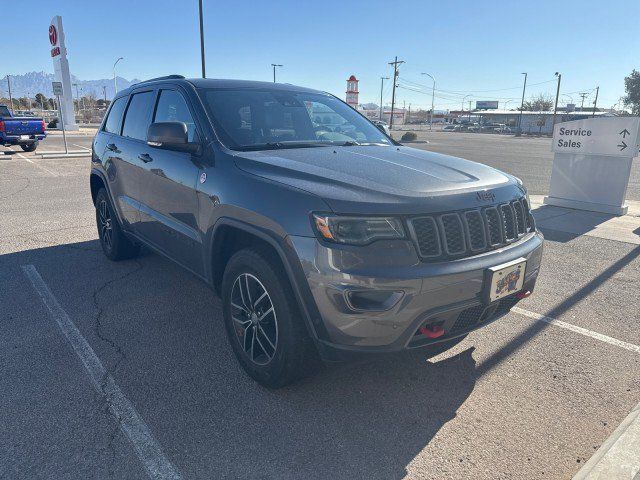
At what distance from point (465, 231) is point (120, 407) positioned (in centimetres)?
221

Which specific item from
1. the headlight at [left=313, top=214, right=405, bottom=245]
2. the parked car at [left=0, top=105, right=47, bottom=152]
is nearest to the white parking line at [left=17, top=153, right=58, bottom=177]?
the parked car at [left=0, top=105, right=47, bottom=152]

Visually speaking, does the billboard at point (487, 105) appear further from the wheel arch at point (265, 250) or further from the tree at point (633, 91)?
the wheel arch at point (265, 250)

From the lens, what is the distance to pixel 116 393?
3021 mm

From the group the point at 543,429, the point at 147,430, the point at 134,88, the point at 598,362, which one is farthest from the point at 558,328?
the point at 134,88

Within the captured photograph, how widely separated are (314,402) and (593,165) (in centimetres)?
807

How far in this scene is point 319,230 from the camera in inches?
98.3

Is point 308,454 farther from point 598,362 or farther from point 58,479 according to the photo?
point 598,362

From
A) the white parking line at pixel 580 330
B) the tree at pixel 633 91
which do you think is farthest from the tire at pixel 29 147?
the tree at pixel 633 91

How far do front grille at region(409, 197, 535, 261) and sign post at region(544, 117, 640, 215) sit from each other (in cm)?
663

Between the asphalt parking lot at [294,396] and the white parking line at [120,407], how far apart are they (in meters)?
0.02

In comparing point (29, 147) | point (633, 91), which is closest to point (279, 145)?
point (29, 147)

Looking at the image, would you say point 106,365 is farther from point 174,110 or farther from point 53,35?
point 53,35

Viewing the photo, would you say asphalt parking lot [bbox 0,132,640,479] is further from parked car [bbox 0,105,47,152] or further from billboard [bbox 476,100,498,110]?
billboard [bbox 476,100,498,110]

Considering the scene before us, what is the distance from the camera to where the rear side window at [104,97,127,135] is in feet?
16.9
